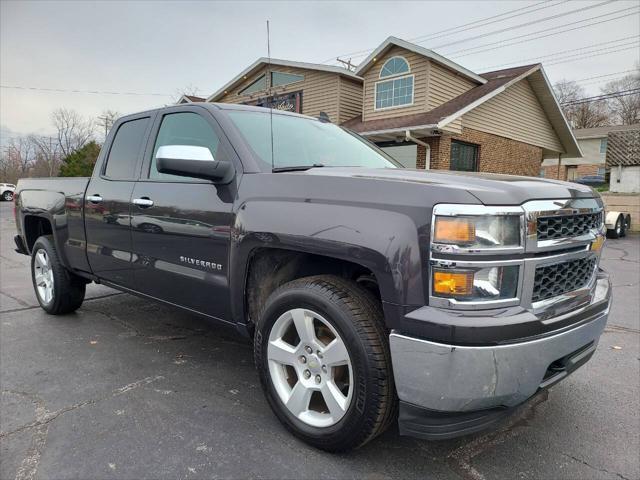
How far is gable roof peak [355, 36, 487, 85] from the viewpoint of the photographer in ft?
50.1

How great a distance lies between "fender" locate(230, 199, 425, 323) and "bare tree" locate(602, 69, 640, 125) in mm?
49653

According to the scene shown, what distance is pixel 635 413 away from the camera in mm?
2863

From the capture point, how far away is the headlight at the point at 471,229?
6.09 feet

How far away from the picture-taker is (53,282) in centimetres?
459

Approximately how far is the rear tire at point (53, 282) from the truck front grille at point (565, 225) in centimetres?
421

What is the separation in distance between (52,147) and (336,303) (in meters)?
60.7

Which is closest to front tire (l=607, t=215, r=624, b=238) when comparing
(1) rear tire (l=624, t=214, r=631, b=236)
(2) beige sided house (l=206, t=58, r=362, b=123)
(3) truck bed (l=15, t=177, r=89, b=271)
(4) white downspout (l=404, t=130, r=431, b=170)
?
(1) rear tire (l=624, t=214, r=631, b=236)

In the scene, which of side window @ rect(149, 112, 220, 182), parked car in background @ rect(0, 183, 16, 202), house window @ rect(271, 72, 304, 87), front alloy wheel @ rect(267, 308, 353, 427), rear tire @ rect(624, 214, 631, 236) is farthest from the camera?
parked car in background @ rect(0, 183, 16, 202)

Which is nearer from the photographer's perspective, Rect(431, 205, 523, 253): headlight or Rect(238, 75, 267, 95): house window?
Rect(431, 205, 523, 253): headlight

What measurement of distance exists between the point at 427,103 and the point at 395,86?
5.01 ft

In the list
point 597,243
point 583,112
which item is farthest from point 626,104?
point 597,243

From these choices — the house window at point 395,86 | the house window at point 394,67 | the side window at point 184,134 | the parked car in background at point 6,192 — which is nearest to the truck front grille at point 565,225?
the side window at point 184,134

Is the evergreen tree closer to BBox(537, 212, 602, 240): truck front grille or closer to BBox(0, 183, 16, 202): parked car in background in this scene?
BBox(0, 183, 16, 202): parked car in background

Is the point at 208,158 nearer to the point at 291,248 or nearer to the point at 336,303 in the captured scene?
the point at 291,248
